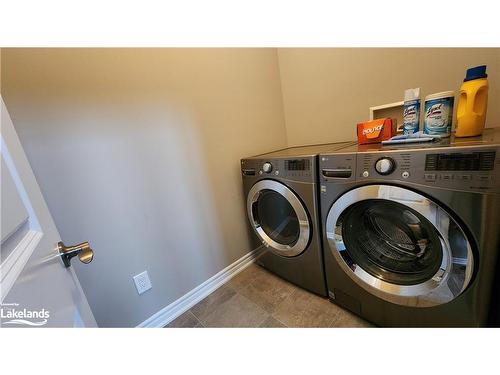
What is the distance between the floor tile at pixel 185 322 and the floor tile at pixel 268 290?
0.35 meters

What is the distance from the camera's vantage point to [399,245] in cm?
92

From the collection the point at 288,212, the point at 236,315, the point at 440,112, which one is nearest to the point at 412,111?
the point at 440,112

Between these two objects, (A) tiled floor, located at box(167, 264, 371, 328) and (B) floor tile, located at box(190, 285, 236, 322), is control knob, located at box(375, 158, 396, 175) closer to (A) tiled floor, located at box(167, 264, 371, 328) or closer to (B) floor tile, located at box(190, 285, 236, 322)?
(A) tiled floor, located at box(167, 264, 371, 328)

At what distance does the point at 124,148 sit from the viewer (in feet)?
3.43

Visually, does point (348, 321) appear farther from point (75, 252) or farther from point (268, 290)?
point (75, 252)

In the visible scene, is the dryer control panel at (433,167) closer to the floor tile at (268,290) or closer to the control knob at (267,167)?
the control knob at (267,167)

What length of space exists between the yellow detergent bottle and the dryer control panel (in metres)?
0.32

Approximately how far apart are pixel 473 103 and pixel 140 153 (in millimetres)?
1529

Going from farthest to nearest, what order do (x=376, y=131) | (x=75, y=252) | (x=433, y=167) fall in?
(x=376, y=131) → (x=433, y=167) → (x=75, y=252)

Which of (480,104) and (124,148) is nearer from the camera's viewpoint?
(480,104)
